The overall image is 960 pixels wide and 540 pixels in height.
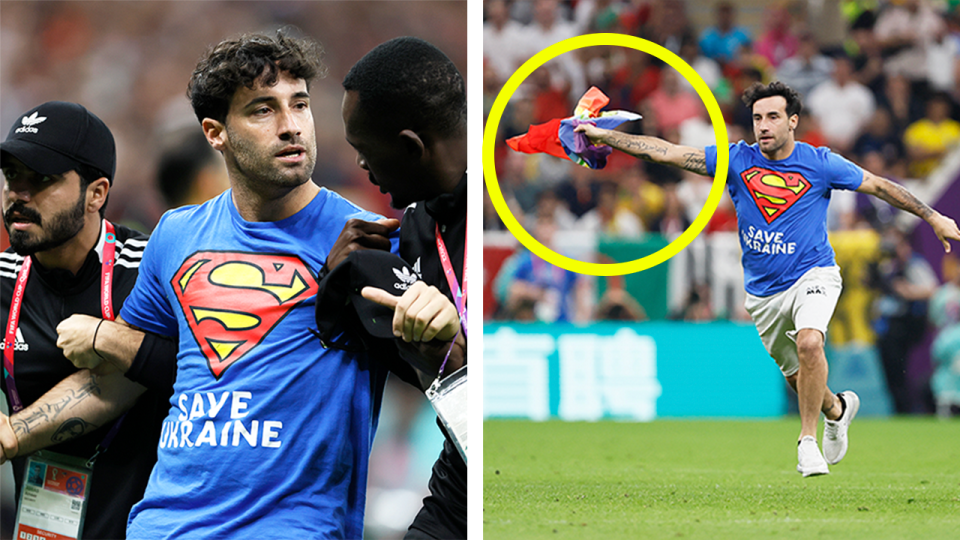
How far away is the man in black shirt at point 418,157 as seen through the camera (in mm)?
2840

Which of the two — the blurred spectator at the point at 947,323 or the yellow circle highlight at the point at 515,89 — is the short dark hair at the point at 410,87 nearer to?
the yellow circle highlight at the point at 515,89

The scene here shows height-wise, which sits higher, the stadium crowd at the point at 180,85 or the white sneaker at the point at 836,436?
the stadium crowd at the point at 180,85

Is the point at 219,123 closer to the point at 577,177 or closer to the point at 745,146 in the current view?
the point at 745,146

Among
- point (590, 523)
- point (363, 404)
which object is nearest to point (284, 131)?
point (363, 404)

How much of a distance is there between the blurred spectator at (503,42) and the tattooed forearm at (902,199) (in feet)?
16.0

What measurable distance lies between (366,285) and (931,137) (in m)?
7.22

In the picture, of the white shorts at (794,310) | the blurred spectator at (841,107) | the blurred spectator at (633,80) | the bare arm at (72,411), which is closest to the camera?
the bare arm at (72,411)

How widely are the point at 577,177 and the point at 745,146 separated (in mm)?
4450

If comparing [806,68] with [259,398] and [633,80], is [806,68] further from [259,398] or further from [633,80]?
[259,398]

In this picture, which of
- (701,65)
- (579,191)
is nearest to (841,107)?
(701,65)

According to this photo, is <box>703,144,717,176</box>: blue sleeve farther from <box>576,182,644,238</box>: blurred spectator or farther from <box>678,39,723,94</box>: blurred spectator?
<box>678,39,723,94</box>: blurred spectator

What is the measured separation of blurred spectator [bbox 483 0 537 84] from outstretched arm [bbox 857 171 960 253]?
15.9 ft

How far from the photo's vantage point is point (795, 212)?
433 cm

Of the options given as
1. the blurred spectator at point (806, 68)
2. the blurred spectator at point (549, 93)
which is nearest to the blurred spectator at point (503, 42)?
the blurred spectator at point (549, 93)
